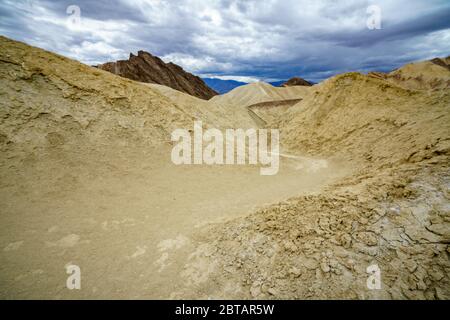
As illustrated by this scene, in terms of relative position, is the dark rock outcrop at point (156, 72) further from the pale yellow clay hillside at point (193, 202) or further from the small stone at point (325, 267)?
the small stone at point (325, 267)

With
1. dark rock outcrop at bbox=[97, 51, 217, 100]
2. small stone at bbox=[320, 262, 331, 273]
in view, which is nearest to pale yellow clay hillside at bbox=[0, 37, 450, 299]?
small stone at bbox=[320, 262, 331, 273]

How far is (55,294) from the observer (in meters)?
4.40

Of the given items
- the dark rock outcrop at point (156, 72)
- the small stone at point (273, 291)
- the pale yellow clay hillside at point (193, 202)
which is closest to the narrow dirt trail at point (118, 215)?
the pale yellow clay hillside at point (193, 202)

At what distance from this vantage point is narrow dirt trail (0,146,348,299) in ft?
15.4

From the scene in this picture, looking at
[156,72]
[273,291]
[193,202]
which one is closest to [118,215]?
[193,202]

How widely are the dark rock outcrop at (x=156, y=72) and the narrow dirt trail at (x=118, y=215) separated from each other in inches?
2037

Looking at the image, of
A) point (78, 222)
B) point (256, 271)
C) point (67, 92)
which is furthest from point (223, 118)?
point (256, 271)

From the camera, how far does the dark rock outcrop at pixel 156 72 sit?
56.0 meters

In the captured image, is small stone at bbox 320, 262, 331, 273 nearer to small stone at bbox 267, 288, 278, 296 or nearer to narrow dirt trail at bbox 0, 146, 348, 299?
small stone at bbox 267, 288, 278, 296

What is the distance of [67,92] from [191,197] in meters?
7.37

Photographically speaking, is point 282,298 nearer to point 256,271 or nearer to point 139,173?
point 256,271

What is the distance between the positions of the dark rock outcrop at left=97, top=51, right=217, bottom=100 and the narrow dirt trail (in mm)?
51732

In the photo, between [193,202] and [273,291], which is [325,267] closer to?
[273,291]

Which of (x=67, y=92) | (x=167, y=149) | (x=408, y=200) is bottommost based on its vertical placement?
(x=408, y=200)
